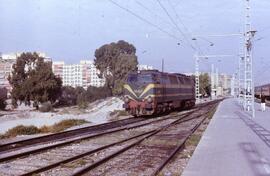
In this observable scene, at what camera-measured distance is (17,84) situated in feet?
257

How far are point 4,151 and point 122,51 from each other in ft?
278

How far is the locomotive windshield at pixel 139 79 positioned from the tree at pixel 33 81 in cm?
4257

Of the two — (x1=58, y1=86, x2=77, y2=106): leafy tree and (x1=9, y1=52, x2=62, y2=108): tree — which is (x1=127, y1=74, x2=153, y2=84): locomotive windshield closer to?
(x1=9, y1=52, x2=62, y2=108): tree

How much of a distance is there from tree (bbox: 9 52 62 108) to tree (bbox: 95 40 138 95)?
556 inches

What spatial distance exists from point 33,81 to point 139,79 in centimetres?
4370

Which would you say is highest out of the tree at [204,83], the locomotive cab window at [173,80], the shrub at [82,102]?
the tree at [204,83]

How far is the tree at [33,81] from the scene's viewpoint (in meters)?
76.9

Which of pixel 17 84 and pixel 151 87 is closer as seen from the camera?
pixel 151 87

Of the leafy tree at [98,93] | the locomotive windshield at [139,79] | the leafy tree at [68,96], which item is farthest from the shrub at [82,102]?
the locomotive windshield at [139,79]

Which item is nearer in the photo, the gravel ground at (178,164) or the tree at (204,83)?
the gravel ground at (178,164)

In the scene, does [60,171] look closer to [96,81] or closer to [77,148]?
[77,148]

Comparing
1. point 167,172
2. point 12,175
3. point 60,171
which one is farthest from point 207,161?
point 12,175

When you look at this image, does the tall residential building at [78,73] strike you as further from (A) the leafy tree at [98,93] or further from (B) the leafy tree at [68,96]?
(A) the leafy tree at [98,93]

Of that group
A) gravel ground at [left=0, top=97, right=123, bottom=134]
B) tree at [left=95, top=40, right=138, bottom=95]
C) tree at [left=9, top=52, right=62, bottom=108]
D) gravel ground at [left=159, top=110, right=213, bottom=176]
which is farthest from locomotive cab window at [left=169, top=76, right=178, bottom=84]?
tree at [left=95, top=40, right=138, bottom=95]
